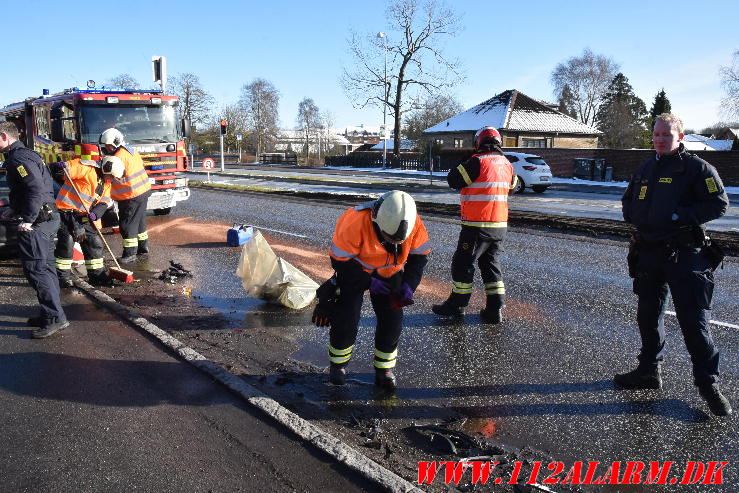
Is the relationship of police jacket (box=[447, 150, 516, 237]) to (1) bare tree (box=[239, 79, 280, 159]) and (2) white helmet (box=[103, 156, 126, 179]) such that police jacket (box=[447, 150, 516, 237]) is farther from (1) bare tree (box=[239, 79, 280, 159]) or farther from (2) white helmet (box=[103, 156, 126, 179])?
(1) bare tree (box=[239, 79, 280, 159])

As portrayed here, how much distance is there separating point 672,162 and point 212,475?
11.6ft

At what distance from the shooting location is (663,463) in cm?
317

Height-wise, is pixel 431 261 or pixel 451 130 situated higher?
pixel 451 130

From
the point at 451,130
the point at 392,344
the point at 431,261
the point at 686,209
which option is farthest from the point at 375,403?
the point at 451,130

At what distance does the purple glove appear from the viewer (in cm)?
397

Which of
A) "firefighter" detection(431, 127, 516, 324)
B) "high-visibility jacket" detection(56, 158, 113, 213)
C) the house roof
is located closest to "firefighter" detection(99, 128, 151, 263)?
"high-visibility jacket" detection(56, 158, 113, 213)

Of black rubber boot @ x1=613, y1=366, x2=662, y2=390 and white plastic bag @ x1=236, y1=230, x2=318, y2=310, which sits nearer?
black rubber boot @ x1=613, y1=366, x2=662, y2=390

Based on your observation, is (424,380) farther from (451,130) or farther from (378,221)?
(451,130)

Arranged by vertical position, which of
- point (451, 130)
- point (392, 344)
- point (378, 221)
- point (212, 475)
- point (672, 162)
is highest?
point (451, 130)

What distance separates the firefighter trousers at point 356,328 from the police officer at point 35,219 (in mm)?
2977

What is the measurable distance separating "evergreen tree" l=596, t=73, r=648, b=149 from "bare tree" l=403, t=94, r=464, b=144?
17316 mm

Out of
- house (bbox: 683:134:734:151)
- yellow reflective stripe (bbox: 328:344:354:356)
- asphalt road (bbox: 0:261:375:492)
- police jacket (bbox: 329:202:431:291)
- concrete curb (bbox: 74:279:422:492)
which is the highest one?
house (bbox: 683:134:734:151)

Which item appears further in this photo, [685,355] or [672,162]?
[685,355]

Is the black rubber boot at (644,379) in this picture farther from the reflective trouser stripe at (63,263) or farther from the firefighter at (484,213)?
the reflective trouser stripe at (63,263)
